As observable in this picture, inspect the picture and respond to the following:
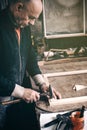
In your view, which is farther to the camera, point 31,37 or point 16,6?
point 31,37

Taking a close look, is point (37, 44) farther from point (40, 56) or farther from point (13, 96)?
point (13, 96)

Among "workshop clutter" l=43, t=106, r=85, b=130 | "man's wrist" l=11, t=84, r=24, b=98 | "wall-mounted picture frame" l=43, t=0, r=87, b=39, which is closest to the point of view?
"workshop clutter" l=43, t=106, r=85, b=130

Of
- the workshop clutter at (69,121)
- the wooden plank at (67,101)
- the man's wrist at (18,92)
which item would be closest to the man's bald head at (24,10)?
the man's wrist at (18,92)

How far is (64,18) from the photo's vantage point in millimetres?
2133

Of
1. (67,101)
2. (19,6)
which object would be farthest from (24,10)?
(67,101)

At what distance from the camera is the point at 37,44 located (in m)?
2.13

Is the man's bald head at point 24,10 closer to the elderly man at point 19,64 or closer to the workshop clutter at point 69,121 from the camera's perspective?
the elderly man at point 19,64

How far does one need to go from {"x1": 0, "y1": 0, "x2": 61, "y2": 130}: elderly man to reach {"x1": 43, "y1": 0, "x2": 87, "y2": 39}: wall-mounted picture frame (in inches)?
4.6

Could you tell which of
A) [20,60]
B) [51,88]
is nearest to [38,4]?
[20,60]

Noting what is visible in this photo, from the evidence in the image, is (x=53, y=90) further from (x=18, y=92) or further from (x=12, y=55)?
(x=12, y=55)

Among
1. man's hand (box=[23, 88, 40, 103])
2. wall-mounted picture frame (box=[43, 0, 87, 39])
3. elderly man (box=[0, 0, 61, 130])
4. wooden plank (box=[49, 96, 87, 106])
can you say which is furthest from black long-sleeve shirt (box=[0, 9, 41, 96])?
wooden plank (box=[49, 96, 87, 106])

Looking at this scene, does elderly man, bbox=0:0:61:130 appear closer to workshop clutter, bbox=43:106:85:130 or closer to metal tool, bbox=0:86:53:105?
metal tool, bbox=0:86:53:105

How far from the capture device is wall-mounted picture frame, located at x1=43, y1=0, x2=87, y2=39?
2.10m

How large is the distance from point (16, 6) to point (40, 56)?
1.60 ft
